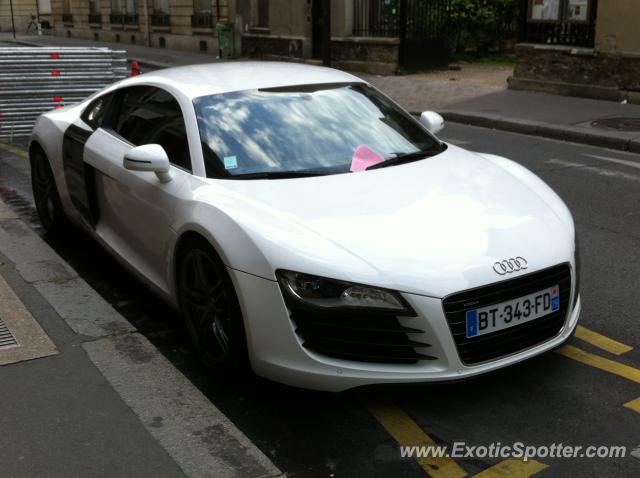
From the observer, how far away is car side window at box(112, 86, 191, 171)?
441 centimetres

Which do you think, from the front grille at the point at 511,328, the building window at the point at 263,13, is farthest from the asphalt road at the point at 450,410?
the building window at the point at 263,13

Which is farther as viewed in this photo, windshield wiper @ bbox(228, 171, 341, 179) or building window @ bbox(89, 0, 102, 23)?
building window @ bbox(89, 0, 102, 23)

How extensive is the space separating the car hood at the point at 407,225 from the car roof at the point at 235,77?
0.92 meters

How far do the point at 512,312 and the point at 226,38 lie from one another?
896 inches

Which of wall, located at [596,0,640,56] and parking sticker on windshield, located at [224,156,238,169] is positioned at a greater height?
wall, located at [596,0,640,56]

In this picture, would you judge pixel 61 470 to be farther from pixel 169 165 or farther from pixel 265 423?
pixel 169 165

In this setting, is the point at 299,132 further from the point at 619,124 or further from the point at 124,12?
the point at 124,12

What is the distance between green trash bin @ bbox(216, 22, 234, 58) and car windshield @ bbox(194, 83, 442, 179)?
2082 cm

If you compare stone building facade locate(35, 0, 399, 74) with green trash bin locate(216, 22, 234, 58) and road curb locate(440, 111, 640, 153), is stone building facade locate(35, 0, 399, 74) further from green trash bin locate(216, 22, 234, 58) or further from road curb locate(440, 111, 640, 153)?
road curb locate(440, 111, 640, 153)

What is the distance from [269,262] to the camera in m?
3.34

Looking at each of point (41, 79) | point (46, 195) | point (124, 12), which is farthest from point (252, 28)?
point (46, 195)

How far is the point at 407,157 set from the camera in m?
4.48

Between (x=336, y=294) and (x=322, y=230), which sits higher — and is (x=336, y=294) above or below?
below

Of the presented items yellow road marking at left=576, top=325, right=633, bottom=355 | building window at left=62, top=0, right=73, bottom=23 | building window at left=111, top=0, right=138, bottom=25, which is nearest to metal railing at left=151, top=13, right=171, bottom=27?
building window at left=111, top=0, right=138, bottom=25
